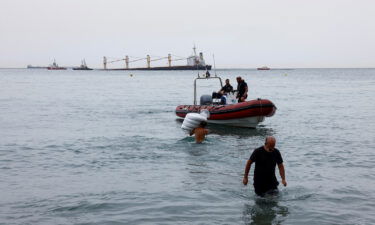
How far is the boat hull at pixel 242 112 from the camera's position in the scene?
60.8 ft

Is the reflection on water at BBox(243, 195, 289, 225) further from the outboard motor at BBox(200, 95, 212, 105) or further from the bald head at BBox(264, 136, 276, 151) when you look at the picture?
the outboard motor at BBox(200, 95, 212, 105)

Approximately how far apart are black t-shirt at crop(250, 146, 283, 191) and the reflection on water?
0.47m

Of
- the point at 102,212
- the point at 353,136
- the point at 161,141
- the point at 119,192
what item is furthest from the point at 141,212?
the point at 353,136

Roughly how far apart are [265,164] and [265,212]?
96cm

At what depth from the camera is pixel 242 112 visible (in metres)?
19.0

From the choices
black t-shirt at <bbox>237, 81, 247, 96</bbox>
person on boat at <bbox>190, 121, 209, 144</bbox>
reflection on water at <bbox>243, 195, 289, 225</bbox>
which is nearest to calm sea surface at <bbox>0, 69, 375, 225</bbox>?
reflection on water at <bbox>243, 195, 289, 225</bbox>

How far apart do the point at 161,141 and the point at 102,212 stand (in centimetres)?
874

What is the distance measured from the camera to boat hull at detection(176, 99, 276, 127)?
18.5 metres

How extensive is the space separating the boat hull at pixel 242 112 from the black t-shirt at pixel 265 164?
404 inches

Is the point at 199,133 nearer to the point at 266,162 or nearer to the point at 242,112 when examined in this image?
the point at 242,112

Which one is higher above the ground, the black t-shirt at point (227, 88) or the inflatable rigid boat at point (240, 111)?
the black t-shirt at point (227, 88)

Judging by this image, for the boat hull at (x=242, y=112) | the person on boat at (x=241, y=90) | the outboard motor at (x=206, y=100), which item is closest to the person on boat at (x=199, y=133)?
the boat hull at (x=242, y=112)

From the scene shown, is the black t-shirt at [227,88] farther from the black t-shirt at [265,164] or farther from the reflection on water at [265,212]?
the black t-shirt at [265,164]

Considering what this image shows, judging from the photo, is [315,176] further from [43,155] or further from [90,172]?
[43,155]
